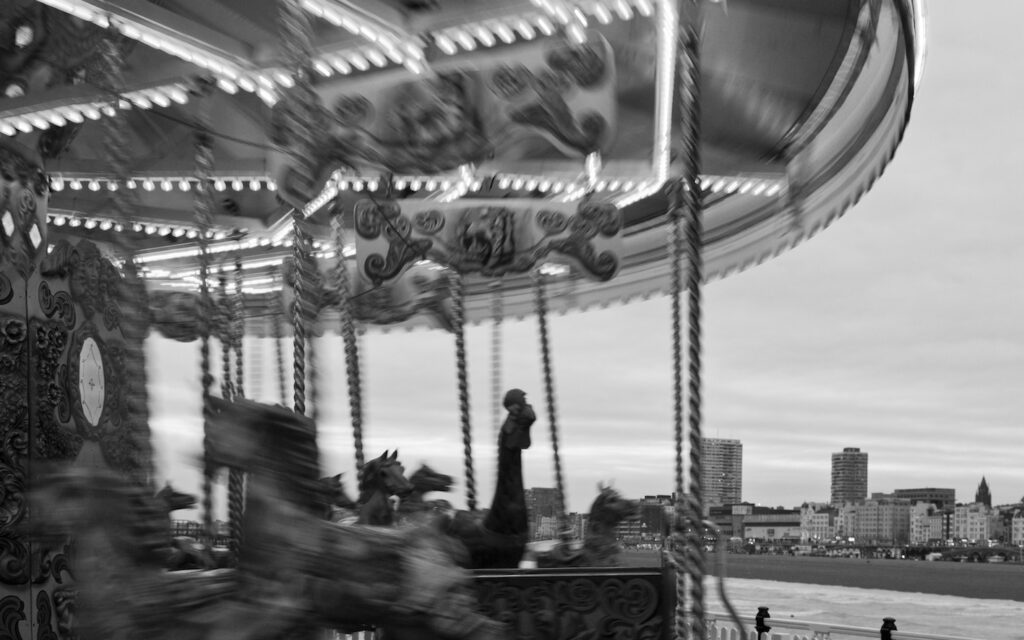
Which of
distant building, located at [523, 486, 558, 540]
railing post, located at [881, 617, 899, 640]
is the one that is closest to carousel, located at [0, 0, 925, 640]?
distant building, located at [523, 486, 558, 540]

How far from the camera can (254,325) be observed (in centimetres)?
1297

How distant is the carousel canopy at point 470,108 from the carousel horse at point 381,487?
1446mm

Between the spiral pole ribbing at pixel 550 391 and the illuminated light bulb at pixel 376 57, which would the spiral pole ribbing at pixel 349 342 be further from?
the spiral pole ribbing at pixel 550 391

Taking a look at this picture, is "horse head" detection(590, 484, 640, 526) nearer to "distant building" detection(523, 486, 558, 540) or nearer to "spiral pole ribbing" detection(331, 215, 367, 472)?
"distant building" detection(523, 486, 558, 540)

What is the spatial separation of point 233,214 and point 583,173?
3.06 m

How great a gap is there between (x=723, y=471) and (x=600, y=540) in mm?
1212

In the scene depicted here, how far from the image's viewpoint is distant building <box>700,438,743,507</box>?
6523 millimetres

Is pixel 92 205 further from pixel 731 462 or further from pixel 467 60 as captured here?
pixel 731 462

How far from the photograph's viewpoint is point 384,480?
6641 millimetres

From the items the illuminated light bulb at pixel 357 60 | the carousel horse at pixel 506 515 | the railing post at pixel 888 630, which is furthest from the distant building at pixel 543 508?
the illuminated light bulb at pixel 357 60

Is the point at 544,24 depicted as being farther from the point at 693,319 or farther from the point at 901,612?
the point at 901,612

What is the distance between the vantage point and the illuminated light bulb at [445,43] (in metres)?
5.68

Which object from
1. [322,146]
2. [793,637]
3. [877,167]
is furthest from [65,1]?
[793,637]

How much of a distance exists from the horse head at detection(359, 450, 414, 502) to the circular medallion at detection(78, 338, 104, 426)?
200 centimetres
